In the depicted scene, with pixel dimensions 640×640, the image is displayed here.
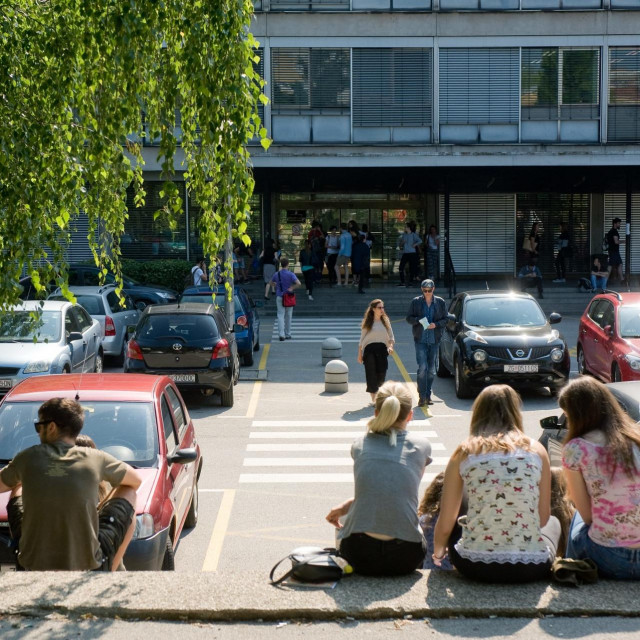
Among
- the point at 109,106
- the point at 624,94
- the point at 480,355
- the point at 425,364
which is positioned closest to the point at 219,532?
the point at 109,106

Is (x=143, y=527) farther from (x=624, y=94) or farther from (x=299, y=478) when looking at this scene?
(x=624, y=94)

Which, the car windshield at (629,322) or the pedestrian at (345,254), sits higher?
the pedestrian at (345,254)

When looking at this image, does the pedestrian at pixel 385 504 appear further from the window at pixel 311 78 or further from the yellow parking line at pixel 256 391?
the window at pixel 311 78

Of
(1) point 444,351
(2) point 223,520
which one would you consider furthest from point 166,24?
(1) point 444,351

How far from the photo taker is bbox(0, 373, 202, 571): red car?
735 centimetres

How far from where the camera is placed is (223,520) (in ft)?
33.5

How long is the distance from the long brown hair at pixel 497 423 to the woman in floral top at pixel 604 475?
30cm

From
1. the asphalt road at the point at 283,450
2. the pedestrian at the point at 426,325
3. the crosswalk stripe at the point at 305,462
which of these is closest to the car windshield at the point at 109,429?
the asphalt road at the point at 283,450

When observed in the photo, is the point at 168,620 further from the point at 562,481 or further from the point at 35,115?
the point at 35,115

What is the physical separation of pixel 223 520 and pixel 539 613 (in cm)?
529

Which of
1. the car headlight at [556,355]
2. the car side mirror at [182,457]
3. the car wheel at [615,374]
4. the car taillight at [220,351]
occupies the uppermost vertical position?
the car side mirror at [182,457]

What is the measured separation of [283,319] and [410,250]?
813cm

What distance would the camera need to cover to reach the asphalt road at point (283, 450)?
375 inches

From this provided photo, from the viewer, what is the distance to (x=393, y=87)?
1251 inches
